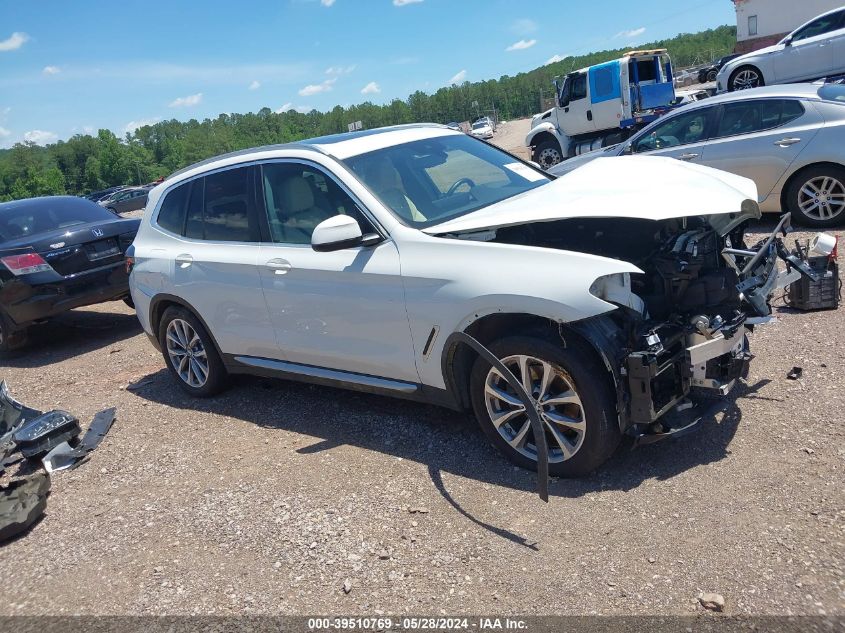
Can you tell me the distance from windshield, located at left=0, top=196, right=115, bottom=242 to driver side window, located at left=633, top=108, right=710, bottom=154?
23.0ft

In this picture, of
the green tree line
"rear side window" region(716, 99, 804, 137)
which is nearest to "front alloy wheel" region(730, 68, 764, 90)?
"rear side window" region(716, 99, 804, 137)

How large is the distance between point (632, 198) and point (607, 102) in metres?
15.7

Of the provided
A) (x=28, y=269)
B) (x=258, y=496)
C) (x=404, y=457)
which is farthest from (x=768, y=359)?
(x=28, y=269)

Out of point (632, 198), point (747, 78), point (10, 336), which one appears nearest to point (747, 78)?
point (747, 78)

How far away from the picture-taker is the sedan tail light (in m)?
7.73

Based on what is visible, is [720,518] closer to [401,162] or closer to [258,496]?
[258,496]

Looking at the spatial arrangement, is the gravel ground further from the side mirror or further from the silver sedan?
the silver sedan

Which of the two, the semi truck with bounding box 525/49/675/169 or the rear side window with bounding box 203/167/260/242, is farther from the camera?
the semi truck with bounding box 525/49/675/169

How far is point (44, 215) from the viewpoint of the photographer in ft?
27.8

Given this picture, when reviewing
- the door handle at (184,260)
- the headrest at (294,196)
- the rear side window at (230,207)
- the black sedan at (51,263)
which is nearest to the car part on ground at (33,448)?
the door handle at (184,260)

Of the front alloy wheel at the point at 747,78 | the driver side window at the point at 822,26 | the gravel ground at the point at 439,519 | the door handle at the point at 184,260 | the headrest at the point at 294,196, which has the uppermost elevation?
the driver side window at the point at 822,26

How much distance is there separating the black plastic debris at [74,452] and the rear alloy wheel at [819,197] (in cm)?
710

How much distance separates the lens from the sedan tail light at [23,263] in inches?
304

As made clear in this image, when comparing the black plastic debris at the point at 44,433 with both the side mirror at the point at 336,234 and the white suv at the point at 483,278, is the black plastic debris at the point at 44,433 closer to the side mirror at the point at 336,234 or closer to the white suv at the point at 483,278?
the white suv at the point at 483,278
